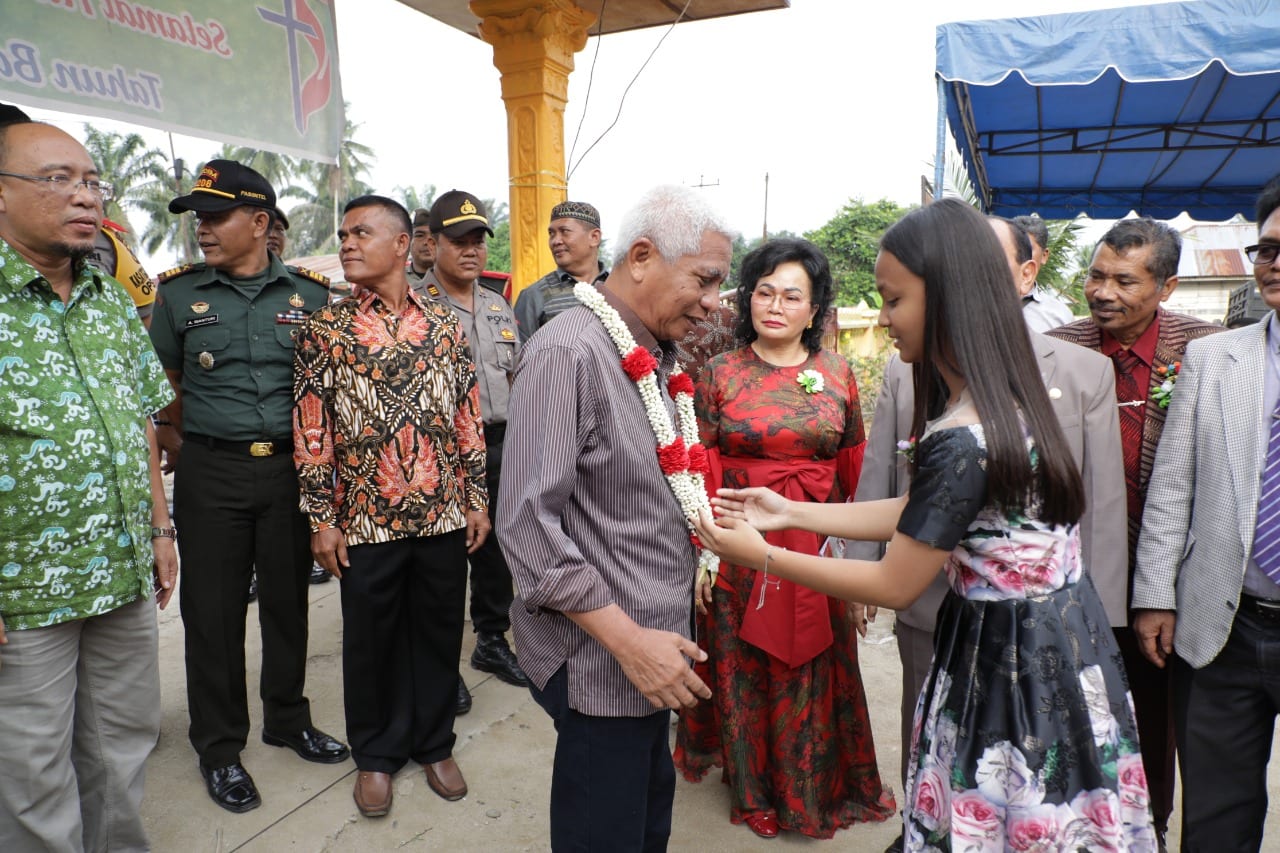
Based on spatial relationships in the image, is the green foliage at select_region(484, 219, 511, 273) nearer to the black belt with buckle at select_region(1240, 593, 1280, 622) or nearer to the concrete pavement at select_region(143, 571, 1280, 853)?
the concrete pavement at select_region(143, 571, 1280, 853)

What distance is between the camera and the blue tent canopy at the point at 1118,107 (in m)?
4.77

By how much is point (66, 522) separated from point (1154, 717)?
3.61 meters

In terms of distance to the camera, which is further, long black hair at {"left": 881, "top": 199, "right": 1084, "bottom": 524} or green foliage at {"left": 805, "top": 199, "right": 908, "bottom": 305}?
green foliage at {"left": 805, "top": 199, "right": 908, "bottom": 305}

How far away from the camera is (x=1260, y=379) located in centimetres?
→ 219

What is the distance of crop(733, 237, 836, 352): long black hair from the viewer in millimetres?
3176

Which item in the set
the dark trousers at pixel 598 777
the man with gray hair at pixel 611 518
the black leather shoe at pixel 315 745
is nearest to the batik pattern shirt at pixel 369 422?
the black leather shoe at pixel 315 745

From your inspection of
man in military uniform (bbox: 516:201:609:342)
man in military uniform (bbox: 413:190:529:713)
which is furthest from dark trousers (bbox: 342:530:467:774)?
man in military uniform (bbox: 516:201:609:342)

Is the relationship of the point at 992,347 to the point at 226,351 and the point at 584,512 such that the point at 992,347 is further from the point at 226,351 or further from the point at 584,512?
the point at 226,351

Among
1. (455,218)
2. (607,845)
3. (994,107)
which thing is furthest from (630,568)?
(994,107)

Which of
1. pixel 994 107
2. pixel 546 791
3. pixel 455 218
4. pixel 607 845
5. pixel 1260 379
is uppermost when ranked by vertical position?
pixel 994 107

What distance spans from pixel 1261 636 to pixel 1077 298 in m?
16.6

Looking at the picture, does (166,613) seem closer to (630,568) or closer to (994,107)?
(630,568)

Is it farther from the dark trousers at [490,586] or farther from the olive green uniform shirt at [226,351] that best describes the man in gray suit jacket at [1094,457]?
the dark trousers at [490,586]

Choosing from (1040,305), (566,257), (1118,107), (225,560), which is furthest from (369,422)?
(1118,107)
